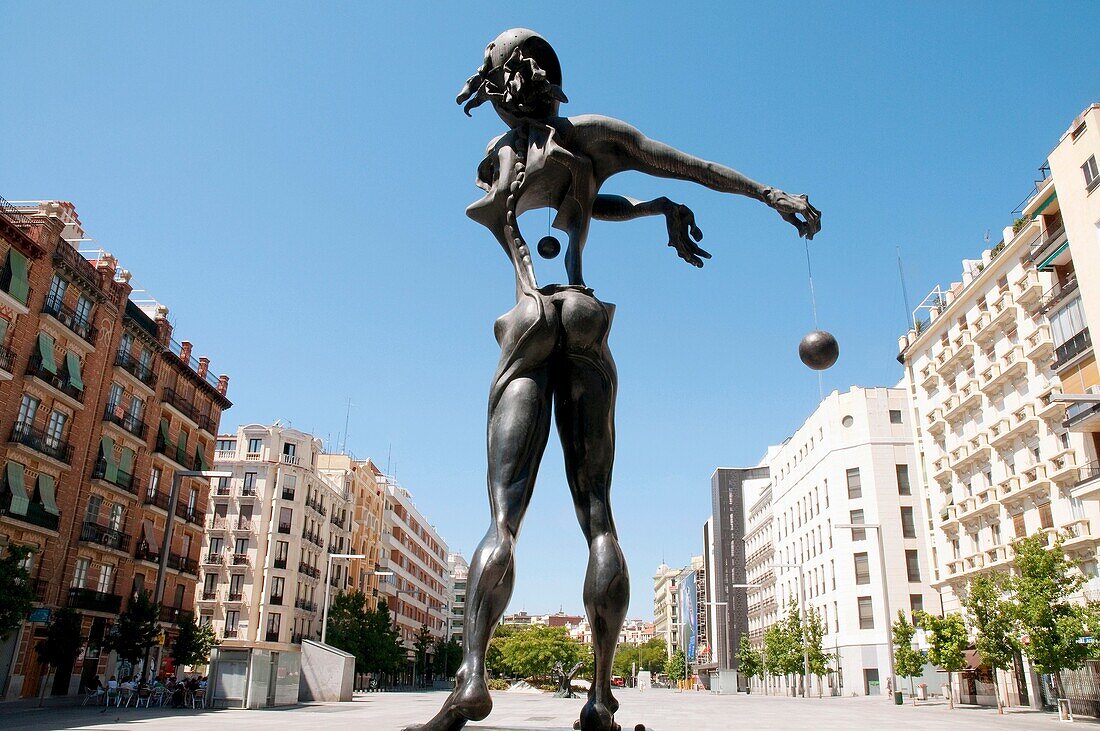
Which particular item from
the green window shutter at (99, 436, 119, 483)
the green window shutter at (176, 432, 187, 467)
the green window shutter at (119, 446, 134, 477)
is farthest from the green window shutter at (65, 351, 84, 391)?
the green window shutter at (176, 432, 187, 467)

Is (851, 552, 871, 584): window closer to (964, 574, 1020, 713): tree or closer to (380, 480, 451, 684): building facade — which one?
(964, 574, 1020, 713): tree

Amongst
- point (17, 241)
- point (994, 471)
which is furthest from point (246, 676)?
point (994, 471)

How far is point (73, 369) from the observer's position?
3806cm

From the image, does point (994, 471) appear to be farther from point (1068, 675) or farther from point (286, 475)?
point (286, 475)

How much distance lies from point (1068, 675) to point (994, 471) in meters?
12.9

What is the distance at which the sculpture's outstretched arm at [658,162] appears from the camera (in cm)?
529

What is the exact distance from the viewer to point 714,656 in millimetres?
112625

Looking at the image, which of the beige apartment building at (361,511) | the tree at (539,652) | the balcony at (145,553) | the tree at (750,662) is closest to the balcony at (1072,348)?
the balcony at (145,553)

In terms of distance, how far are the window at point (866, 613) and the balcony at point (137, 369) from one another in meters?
53.4

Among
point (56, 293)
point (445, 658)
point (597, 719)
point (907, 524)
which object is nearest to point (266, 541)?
point (56, 293)

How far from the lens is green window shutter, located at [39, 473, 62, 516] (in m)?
35.8

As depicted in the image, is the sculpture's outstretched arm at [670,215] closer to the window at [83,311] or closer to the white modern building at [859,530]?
the window at [83,311]

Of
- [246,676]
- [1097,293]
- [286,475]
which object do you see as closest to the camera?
[246,676]

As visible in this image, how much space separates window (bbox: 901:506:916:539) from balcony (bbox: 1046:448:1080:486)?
1133 inches
